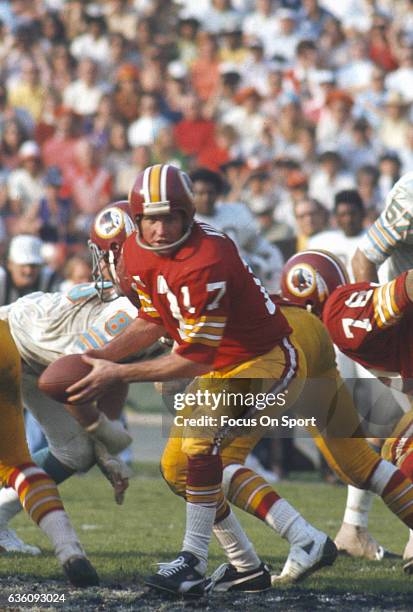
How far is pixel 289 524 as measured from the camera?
5.38 metres

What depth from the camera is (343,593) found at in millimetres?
5301

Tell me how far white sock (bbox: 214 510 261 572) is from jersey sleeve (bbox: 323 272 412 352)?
979mm

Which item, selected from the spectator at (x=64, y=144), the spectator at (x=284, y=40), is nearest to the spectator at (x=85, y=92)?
the spectator at (x=64, y=144)

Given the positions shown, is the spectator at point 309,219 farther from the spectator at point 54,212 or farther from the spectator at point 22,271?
the spectator at point 54,212

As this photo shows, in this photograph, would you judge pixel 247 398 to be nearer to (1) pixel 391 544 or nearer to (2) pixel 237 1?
(1) pixel 391 544

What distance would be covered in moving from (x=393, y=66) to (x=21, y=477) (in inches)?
415

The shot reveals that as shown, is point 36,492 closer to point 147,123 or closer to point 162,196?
point 162,196

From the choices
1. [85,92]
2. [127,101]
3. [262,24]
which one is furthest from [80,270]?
[262,24]

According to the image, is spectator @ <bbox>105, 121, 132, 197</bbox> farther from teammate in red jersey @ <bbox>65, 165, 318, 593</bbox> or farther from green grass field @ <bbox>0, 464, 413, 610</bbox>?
teammate in red jersey @ <bbox>65, 165, 318, 593</bbox>

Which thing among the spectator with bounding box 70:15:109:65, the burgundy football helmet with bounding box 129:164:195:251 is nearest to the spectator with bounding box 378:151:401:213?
the spectator with bounding box 70:15:109:65

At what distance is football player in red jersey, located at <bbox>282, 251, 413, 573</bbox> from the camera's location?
17.9 feet

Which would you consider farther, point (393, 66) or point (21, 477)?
point (393, 66)

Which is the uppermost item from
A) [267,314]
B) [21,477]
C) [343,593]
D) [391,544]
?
[267,314]

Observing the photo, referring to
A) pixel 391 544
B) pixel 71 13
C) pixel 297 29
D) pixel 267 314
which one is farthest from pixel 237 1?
pixel 267 314
